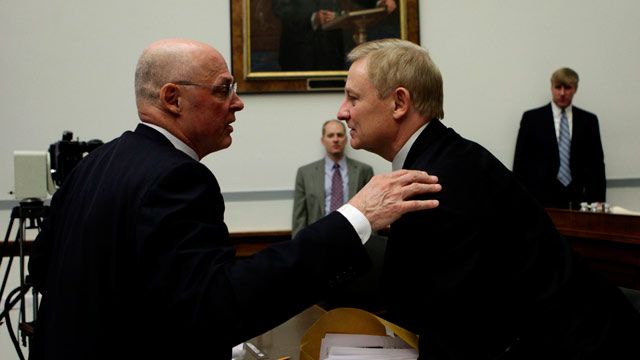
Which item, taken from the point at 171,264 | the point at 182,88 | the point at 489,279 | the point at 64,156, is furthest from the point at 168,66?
the point at 64,156

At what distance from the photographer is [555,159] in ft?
21.0

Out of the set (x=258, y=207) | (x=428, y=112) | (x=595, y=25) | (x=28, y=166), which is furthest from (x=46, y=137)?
(x=595, y=25)

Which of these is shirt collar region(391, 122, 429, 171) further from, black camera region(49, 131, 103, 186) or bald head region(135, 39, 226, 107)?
black camera region(49, 131, 103, 186)

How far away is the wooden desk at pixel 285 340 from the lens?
197cm

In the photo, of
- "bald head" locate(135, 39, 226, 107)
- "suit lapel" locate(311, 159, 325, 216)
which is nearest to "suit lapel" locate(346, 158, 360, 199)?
"suit lapel" locate(311, 159, 325, 216)

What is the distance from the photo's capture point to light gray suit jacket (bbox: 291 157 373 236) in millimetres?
6078

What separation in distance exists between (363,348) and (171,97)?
2.80 ft

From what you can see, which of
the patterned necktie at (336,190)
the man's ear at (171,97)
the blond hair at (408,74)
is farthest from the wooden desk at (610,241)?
the man's ear at (171,97)

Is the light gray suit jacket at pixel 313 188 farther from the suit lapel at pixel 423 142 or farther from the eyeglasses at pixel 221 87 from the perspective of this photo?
the eyeglasses at pixel 221 87

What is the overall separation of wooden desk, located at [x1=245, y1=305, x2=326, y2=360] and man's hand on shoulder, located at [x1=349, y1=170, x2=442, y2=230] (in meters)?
0.66

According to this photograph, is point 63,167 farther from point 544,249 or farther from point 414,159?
point 544,249

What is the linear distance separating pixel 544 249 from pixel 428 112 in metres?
0.55

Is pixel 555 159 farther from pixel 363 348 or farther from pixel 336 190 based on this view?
pixel 363 348

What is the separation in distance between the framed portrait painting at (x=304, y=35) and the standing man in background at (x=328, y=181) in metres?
0.61
